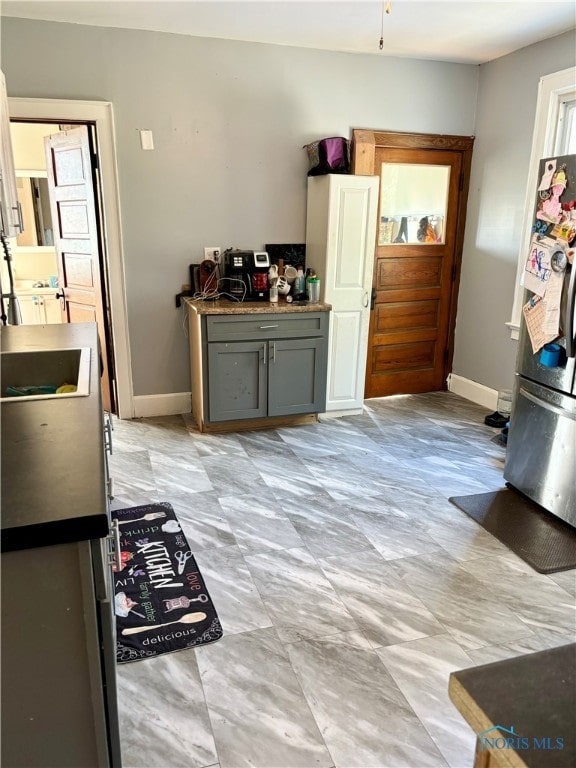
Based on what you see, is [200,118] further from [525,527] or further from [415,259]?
[525,527]

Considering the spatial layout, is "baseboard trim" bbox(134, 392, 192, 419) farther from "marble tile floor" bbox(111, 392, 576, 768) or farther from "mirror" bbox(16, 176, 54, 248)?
"mirror" bbox(16, 176, 54, 248)

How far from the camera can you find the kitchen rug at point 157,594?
2.01m

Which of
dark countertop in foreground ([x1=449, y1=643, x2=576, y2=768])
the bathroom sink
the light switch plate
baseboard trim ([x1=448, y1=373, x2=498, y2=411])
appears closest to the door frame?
the light switch plate

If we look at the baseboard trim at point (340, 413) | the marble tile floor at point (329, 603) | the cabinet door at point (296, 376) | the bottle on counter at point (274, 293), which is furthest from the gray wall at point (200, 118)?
the marble tile floor at point (329, 603)

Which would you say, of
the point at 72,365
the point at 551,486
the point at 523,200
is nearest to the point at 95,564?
the point at 72,365

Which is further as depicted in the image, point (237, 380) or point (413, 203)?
point (413, 203)

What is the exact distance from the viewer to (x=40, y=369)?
7.67 ft

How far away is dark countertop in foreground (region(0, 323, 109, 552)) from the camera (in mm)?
1048

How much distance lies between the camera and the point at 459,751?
5.30ft

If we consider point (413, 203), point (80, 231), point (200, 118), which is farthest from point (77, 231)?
point (413, 203)

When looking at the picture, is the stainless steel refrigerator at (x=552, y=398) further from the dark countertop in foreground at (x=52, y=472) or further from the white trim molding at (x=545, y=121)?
the dark countertop in foreground at (x=52, y=472)

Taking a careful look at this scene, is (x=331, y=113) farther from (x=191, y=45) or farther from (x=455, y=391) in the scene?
(x=455, y=391)

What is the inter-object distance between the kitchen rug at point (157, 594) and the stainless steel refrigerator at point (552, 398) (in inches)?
70.9

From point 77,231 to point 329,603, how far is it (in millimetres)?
3210
